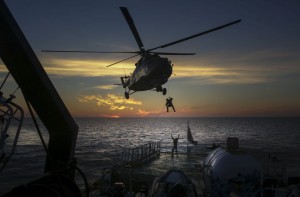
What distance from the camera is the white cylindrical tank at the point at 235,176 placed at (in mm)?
18641

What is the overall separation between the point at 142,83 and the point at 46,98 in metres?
24.0

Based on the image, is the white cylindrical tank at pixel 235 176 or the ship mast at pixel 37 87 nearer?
the ship mast at pixel 37 87

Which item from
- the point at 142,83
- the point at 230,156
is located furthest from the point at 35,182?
the point at 142,83

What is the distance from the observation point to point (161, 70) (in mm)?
26672

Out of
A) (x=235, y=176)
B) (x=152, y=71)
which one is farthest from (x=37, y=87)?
(x=152, y=71)

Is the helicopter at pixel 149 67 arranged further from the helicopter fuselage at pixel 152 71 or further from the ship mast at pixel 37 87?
the ship mast at pixel 37 87

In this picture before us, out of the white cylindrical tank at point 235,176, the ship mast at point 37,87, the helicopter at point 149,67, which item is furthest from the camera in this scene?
the helicopter at point 149,67

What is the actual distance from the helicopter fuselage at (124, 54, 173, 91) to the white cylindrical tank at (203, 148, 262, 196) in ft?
31.8

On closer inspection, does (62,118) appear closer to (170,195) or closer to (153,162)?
(170,195)

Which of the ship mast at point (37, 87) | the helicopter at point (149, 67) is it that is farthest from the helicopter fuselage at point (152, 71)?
the ship mast at point (37, 87)

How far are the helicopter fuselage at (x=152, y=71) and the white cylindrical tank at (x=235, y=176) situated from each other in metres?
9.69

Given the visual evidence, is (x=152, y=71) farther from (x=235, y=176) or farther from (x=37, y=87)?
(x=37, y=87)

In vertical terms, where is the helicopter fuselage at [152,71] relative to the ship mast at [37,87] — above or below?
above

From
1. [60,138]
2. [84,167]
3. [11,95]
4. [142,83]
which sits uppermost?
[142,83]
